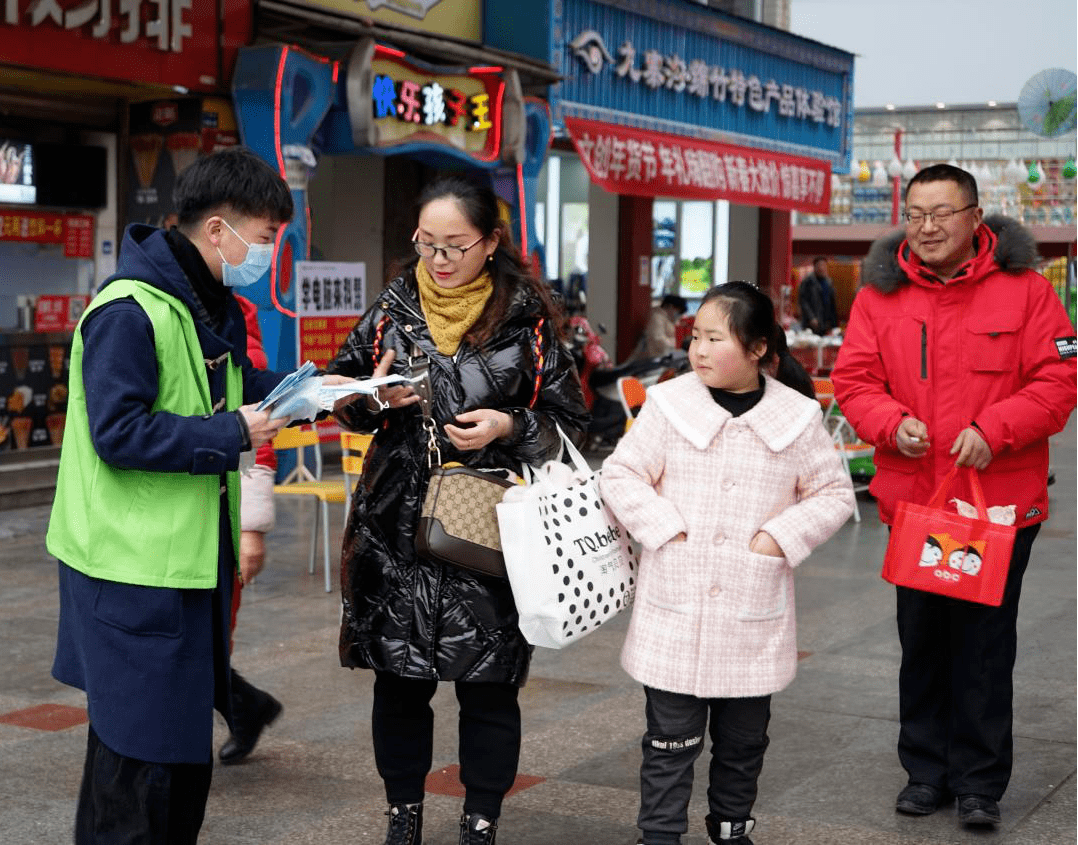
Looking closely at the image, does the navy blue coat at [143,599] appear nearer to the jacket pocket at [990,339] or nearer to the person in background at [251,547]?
the person in background at [251,547]

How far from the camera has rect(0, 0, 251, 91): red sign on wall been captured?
9.07m

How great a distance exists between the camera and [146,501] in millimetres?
3156

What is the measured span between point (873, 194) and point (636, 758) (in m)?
46.6

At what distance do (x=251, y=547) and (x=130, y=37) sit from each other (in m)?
6.82

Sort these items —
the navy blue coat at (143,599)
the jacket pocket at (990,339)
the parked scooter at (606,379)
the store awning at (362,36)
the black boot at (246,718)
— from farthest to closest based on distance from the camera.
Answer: the parked scooter at (606,379) → the store awning at (362,36) → the black boot at (246,718) → the jacket pocket at (990,339) → the navy blue coat at (143,599)

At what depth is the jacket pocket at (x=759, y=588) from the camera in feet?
12.5

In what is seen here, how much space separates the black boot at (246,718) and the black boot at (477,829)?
3.89 ft

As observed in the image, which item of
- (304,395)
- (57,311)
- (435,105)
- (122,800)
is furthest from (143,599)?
(435,105)

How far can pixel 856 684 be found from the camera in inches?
239

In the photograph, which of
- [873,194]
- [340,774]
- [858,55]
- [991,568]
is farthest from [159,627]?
[873,194]

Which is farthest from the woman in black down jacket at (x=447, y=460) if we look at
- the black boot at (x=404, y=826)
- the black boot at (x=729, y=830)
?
the black boot at (x=729, y=830)

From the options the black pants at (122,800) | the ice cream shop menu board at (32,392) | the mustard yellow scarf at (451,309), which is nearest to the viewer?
the black pants at (122,800)

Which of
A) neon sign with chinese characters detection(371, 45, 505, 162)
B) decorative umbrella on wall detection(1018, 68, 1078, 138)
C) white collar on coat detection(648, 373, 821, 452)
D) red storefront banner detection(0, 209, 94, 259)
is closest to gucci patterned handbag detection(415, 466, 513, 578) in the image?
white collar on coat detection(648, 373, 821, 452)

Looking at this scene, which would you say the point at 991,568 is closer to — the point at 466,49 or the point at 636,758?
the point at 636,758
